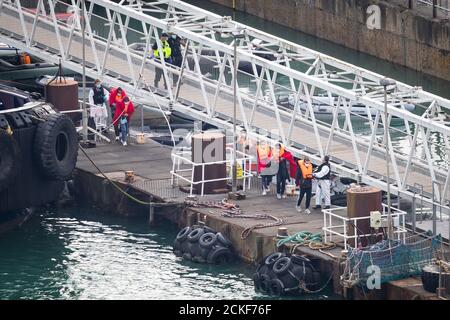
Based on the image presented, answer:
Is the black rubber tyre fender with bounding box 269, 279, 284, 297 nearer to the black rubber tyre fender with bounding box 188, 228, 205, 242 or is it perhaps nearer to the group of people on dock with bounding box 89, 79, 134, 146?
the black rubber tyre fender with bounding box 188, 228, 205, 242

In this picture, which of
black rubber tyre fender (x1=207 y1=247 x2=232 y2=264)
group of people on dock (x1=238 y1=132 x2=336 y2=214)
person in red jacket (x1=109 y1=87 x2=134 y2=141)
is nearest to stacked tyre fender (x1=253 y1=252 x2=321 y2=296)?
black rubber tyre fender (x1=207 y1=247 x2=232 y2=264)

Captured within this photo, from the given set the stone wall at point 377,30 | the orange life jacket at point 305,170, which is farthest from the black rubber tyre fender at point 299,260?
the stone wall at point 377,30

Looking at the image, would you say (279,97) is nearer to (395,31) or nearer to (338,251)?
(395,31)

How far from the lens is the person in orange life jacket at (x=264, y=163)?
160ft

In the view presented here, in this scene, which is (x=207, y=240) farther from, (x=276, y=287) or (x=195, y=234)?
(x=276, y=287)

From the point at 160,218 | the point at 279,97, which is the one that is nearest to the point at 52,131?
the point at 160,218

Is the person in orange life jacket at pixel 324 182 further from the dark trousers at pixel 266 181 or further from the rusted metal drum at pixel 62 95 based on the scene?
the rusted metal drum at pixel 62 95

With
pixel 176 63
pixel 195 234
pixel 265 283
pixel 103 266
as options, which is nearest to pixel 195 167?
pixel 195 234

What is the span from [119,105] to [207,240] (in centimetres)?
1000

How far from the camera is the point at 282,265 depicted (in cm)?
4294

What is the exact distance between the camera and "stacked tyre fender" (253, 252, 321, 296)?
42.8 meters

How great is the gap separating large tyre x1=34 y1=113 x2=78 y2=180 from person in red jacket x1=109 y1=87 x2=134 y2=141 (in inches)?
195

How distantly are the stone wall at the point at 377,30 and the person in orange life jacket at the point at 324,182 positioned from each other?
25.7m

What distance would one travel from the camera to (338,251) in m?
43.4
